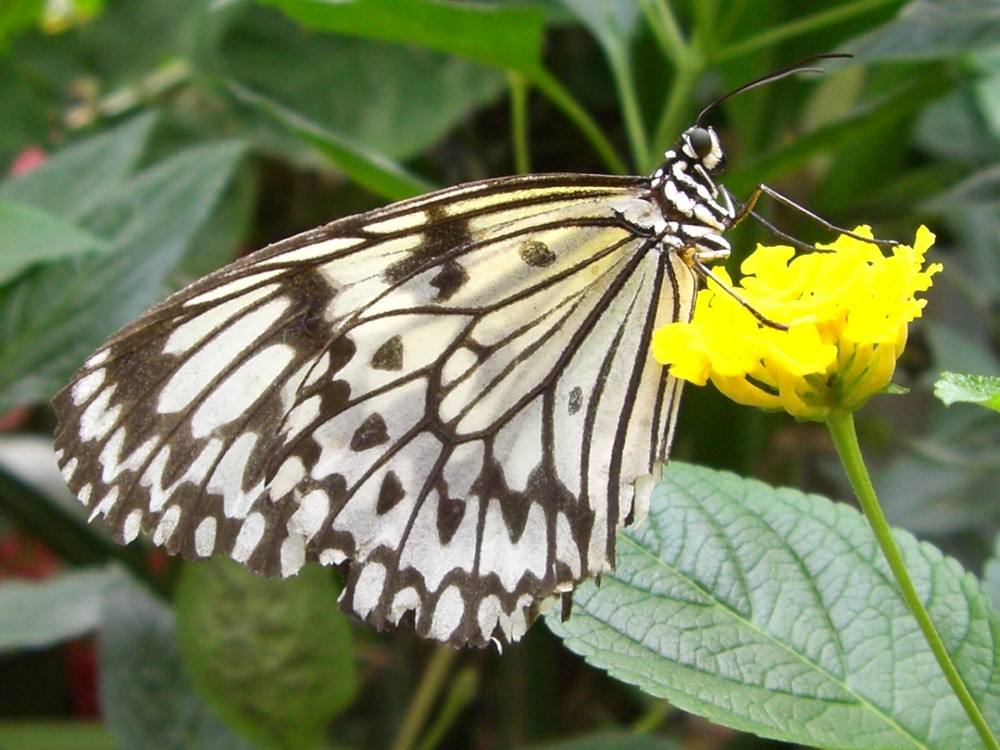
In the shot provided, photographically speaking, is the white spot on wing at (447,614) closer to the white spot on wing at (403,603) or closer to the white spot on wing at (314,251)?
the white spot on wing at (403,603)

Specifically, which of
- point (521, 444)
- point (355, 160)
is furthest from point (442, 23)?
point (521, 444)

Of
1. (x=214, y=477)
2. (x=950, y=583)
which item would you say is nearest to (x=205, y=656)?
(x=214, y=477)

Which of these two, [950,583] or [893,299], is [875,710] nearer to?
[950,583]

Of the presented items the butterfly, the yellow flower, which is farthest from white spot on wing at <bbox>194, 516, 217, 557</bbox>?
the yellow flower

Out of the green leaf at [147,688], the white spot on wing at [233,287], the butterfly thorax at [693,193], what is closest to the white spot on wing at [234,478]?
the white spot on wing at [233,287]

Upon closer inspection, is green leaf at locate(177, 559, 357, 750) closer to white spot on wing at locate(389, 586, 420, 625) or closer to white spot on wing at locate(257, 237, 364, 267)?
white spot on wing at locate(389, 586, 420, 625)
